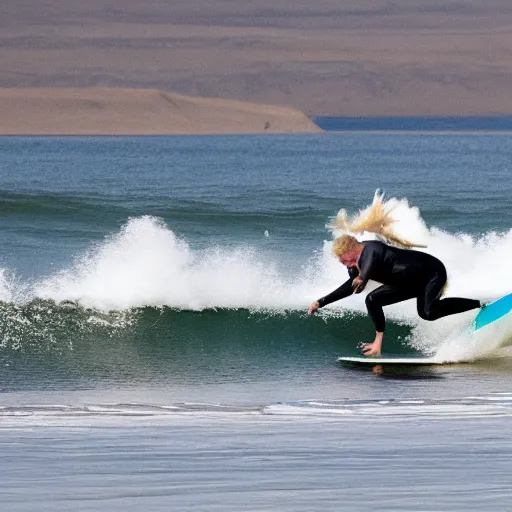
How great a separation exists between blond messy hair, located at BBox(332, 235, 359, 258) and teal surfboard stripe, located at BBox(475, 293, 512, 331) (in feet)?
4.38

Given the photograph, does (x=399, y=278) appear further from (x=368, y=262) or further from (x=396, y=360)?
(x=396, y=360)

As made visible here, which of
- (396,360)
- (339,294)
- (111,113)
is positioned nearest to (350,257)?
(339,294)

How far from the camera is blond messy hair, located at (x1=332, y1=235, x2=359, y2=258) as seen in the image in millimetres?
9398

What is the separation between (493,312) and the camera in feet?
33.4

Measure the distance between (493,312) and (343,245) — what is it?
1.44 metres

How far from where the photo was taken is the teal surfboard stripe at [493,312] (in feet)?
33.3

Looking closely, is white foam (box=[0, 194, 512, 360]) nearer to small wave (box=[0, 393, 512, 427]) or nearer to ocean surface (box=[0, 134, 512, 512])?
ocean surface (box=[0, 134, 512, 512])

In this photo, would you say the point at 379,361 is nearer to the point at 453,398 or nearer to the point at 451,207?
the point at 453,398

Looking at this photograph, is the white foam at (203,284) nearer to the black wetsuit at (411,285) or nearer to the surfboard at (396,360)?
the surfboard at (396,360)

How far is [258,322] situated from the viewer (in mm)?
12766

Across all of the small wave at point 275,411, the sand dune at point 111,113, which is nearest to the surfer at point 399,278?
the small wave at point 275,411

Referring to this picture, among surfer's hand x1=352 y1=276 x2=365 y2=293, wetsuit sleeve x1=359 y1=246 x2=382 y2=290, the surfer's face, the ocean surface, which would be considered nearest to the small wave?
the ocean surface

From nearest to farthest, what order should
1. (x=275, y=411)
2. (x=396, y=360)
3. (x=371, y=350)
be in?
(x=275, y=411) → (x=371, y=350) → (x=396, y=360)

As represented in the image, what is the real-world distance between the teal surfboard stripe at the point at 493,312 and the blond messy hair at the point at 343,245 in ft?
4.38
